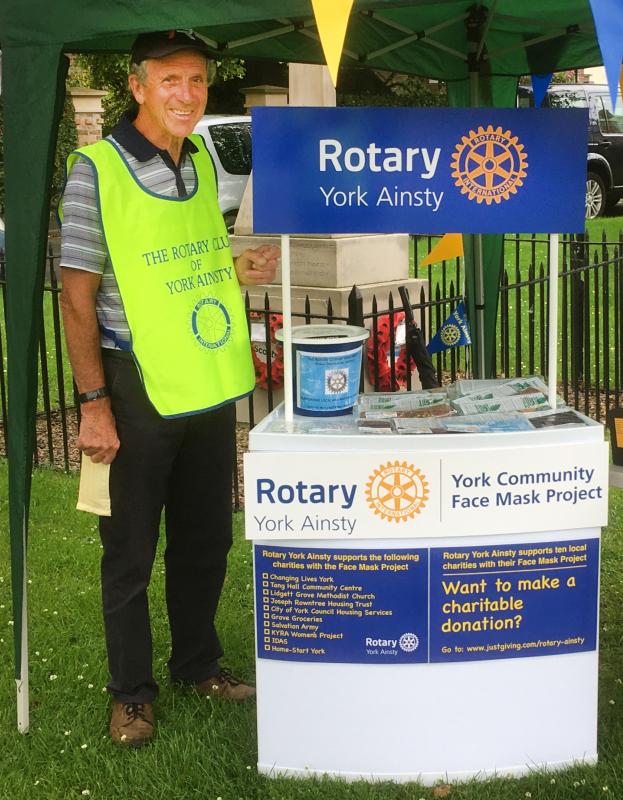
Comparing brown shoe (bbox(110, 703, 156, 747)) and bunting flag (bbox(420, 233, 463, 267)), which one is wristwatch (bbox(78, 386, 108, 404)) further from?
bunting flag (bbox(420, 233, 463, 267))

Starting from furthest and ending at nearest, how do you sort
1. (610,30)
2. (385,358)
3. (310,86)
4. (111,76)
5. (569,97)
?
1. (111,76)
2. (569,97)
3. (385,358)
4. (310,86)
5. (610,30)

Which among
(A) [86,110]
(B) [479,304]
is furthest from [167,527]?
(A) [86,110]

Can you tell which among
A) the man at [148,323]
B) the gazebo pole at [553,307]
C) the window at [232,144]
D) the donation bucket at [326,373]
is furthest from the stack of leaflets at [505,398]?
the window at [232,144]

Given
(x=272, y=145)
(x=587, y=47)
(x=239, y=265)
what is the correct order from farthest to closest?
(x=587, y=47) < (x=239, y=265) < (x=272, y=145)

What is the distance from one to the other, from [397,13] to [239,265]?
1094 millimetres

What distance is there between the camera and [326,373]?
2971mm

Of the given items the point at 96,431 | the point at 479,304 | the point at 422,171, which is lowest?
the point at 96,431

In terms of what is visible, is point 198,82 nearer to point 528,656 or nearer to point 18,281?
point 18,281

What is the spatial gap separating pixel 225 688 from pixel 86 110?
15.0 metres

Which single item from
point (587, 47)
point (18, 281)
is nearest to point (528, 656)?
point (18, 281)

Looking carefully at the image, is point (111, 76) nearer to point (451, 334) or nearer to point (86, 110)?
point (86, 110)

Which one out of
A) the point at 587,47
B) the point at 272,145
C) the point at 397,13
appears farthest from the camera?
the point at 587,47

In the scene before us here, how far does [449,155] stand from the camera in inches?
112

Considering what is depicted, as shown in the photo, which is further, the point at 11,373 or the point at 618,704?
the point at 618,704
